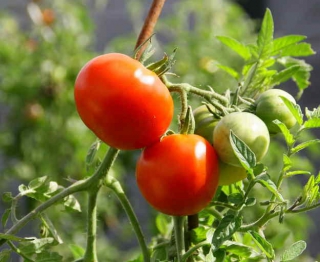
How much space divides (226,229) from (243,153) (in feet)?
0.27

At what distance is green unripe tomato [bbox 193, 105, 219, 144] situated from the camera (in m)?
0.73

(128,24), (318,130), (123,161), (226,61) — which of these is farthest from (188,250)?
(128,24)

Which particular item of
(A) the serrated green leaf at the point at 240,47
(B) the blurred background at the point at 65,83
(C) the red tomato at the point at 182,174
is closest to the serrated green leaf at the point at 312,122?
(C) the red tomato at the point at 182,174

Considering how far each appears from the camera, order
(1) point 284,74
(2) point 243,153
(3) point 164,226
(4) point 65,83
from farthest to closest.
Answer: (4) point 65,83 < (3) point 164,226 < (1) point 284,74 < (2) point 243,153

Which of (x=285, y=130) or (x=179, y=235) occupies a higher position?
(x=285, y=130)

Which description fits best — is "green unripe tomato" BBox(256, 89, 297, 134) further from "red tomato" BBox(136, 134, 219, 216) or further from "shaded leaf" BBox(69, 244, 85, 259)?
"shaded leaf" BBox(69, 244, 85, 259)

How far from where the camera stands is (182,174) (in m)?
0.69

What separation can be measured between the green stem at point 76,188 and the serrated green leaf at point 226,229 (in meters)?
0.15

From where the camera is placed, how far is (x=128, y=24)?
4.69 m

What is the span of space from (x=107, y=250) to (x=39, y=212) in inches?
88.3

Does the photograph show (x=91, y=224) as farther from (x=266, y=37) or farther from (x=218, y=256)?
(x=266, y=37)

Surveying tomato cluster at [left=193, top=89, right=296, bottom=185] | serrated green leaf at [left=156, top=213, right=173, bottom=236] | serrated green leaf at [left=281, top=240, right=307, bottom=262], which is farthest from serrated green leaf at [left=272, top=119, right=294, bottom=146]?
serrated green leaf at [left=156, top=213, right=173, bottom=236]

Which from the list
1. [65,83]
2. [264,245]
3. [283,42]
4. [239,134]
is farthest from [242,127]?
[65,83]

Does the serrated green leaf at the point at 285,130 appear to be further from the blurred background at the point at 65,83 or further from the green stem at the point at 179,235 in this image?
the blurred background at the point at 65,83
